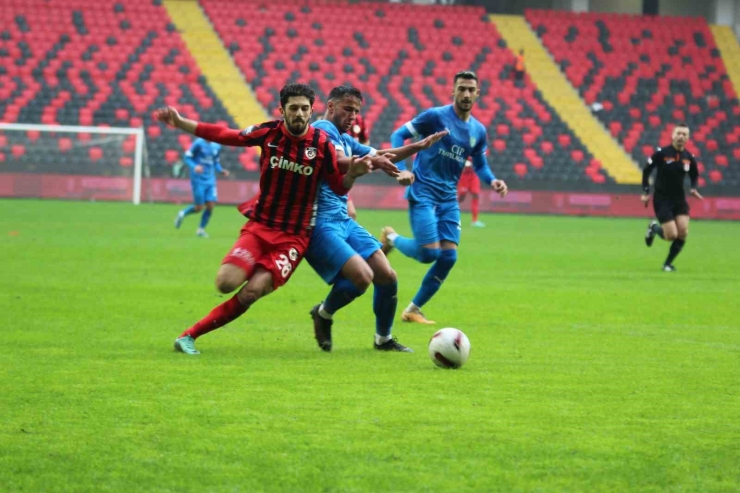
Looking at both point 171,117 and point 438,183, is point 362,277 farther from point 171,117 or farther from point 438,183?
point 438,183

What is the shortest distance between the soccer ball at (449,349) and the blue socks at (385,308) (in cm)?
89

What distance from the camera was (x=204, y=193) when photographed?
22.1 m

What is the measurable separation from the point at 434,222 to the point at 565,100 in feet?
102

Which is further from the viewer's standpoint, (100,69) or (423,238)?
(100,69)

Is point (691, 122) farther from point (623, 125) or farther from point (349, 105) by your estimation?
point (349, 105)

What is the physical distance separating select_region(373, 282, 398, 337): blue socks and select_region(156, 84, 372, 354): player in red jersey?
695mm


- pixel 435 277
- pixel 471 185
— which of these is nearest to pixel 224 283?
pixel 435 277

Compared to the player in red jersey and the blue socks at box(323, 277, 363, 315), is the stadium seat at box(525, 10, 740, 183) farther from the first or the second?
the player in red jersey

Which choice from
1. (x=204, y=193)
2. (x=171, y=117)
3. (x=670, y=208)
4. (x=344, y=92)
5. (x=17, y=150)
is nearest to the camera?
(x=171, y=117)

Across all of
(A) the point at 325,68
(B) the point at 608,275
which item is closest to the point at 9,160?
(A) the point at 325,68

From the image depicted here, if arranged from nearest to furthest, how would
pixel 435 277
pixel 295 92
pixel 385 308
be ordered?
pixel 295 92 → pixel 385 308 → pixel 435 277

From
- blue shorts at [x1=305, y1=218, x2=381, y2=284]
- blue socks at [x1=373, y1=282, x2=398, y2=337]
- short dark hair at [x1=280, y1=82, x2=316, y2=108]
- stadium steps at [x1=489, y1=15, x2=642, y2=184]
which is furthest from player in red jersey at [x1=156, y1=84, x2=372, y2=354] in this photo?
stadium steps at [x1=489, y1=15, x2=642, y2=184]

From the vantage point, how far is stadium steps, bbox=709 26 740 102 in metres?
42.3

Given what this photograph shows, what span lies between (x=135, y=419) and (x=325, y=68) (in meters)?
34.8
